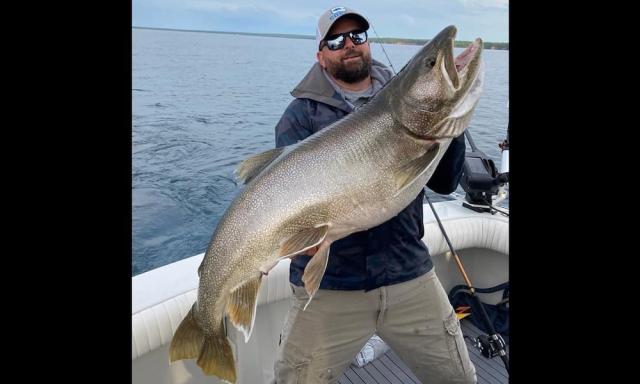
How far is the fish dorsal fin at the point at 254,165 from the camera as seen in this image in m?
2.30

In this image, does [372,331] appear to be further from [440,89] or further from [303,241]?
[440,89]

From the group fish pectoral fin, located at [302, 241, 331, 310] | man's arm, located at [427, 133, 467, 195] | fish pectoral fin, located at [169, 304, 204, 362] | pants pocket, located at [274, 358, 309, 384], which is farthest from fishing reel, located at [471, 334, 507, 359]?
fish pectoral fin, located at [169, 304, 204, 362]

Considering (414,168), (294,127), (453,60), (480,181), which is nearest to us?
(453,60)

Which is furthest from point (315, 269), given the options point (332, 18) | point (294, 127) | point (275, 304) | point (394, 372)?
point (394, 372)

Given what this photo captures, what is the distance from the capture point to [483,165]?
485cm

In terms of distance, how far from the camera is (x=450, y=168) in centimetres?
260

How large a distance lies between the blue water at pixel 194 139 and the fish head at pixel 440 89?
0.17 metres

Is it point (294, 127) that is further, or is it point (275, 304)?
point (275, 304)

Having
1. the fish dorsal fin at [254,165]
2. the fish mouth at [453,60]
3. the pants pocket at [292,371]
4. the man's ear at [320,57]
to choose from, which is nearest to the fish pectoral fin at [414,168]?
the fish mouth at [453,60]

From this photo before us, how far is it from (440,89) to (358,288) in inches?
45.2

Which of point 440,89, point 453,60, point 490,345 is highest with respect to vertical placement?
point 453,60
